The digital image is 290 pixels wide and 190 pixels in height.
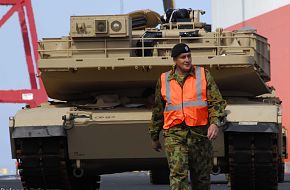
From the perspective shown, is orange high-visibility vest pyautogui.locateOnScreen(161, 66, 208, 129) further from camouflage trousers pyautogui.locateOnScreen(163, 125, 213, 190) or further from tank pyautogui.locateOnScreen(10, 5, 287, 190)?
tank pyautogui.locateOnScreen(10, 5, 287, 190)

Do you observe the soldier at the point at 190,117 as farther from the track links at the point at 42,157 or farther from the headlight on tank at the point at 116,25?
the headlight on tank at the point at 116,25

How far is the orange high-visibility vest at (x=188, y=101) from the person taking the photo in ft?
36.3

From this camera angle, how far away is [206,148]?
11148 millimetres

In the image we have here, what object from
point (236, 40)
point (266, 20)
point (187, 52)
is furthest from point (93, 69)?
point (266, 20)

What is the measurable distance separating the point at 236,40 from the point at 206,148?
16.0 ft

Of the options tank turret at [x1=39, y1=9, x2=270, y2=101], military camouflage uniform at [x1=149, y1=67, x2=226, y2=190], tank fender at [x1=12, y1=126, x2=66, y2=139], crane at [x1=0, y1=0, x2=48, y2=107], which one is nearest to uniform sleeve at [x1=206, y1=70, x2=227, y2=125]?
military camouflage uniform at [x1=149, y1=67, x2=226, y2=190]

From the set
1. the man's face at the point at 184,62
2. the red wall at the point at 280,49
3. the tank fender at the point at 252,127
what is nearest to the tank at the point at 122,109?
the tank fender at the point at 252,127

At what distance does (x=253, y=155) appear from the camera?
48.0 feet

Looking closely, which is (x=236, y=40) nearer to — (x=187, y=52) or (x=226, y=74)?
(x=226, y=74)

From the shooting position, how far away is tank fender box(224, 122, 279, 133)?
47.2ft

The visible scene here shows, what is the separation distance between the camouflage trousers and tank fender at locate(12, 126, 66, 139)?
3.83 metres

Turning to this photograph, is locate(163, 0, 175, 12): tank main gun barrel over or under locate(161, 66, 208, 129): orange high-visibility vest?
over

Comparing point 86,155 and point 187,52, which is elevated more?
point 187,52

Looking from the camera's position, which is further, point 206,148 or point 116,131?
point 116,131
